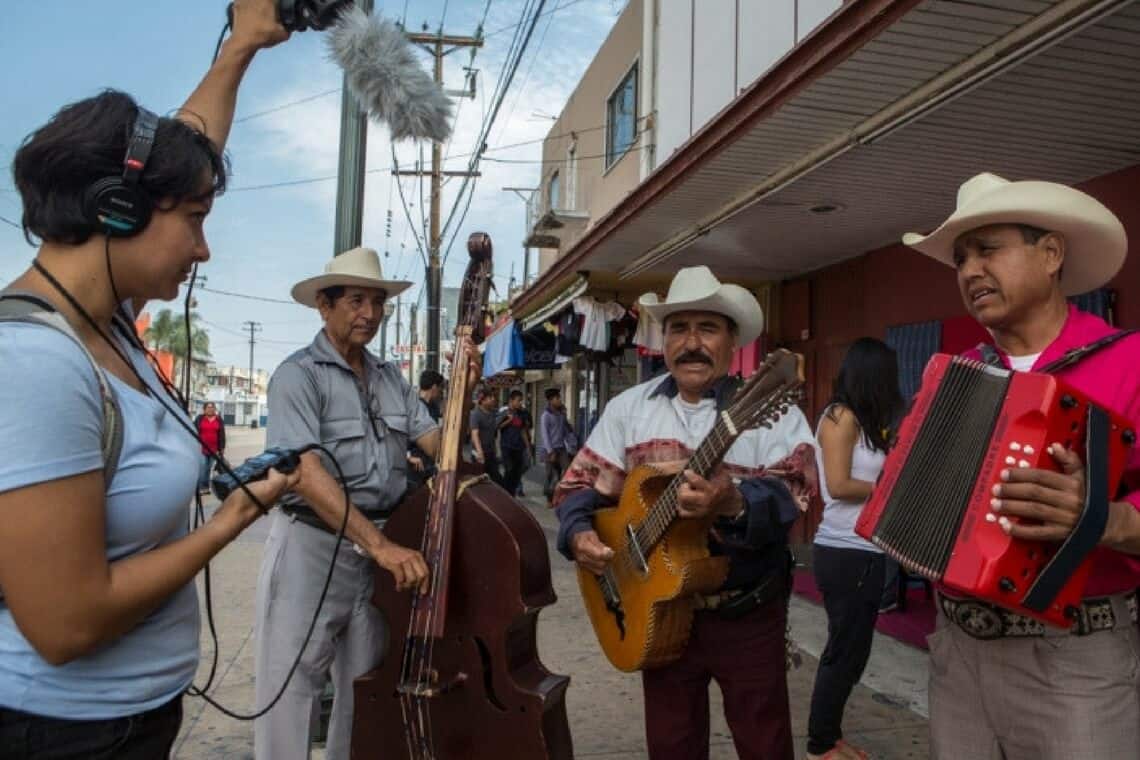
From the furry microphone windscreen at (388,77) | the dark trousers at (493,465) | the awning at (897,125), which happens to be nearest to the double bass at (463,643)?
the furry microphone windscreen at (388,77)

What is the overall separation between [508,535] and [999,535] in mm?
1438

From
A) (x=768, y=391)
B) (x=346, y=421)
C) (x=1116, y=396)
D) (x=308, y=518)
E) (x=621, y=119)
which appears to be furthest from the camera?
(x=621, y=119)

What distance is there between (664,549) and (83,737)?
1.66 meters

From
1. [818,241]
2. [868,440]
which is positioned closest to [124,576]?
[868,440]

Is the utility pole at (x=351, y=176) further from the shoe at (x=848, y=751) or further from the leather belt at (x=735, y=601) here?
the shoe at (x=848, y=751)

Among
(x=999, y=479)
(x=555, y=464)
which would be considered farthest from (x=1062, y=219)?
(x=555, y=464)

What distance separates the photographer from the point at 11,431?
1.13 metres

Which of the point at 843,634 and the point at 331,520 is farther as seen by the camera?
the point at 843,634

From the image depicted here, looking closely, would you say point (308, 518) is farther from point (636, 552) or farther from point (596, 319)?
point (596, 319)

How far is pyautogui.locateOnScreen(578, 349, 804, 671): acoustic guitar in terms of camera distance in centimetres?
237

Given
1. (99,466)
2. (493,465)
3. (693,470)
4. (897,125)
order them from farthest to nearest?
(493,465)
(897,125)
(693,470)
(99,466)

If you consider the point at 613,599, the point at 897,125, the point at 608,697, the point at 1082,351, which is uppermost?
the point at 897,125

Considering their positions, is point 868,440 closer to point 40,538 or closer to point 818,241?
point 40,538

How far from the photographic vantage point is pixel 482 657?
2.58m
